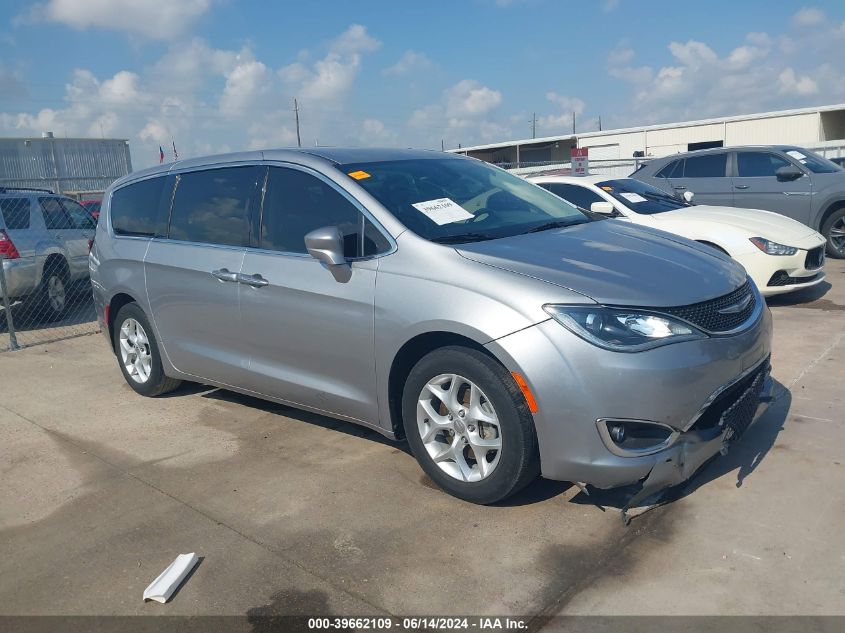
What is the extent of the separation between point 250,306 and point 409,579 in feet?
6.90

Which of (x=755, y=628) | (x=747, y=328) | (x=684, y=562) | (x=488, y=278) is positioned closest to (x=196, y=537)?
(x=488, y=278)

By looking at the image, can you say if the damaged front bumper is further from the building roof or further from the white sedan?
the building roof

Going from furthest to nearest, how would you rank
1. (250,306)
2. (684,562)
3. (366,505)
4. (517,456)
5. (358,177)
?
1. (250,306)
2. (358,177)
3. (366,505)
4. (517,456)
5. (684,562)

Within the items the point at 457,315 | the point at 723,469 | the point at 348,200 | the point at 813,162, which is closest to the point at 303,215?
the point at 348,200

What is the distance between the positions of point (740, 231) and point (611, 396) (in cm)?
540

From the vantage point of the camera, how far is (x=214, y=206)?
16.3 feet

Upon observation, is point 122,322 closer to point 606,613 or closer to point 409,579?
point 409,579

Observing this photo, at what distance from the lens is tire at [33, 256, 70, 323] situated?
9484 millimetres

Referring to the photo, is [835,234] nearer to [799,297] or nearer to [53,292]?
[799,297]

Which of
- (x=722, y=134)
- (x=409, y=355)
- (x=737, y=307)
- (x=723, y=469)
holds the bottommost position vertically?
(x=723, y=469)

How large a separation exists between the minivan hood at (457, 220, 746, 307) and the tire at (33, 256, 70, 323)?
7587 mm

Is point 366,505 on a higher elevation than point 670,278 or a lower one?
lower

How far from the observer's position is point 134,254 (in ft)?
18.2

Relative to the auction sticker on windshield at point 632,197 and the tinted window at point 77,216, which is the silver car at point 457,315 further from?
the tinted window at point 77,216
